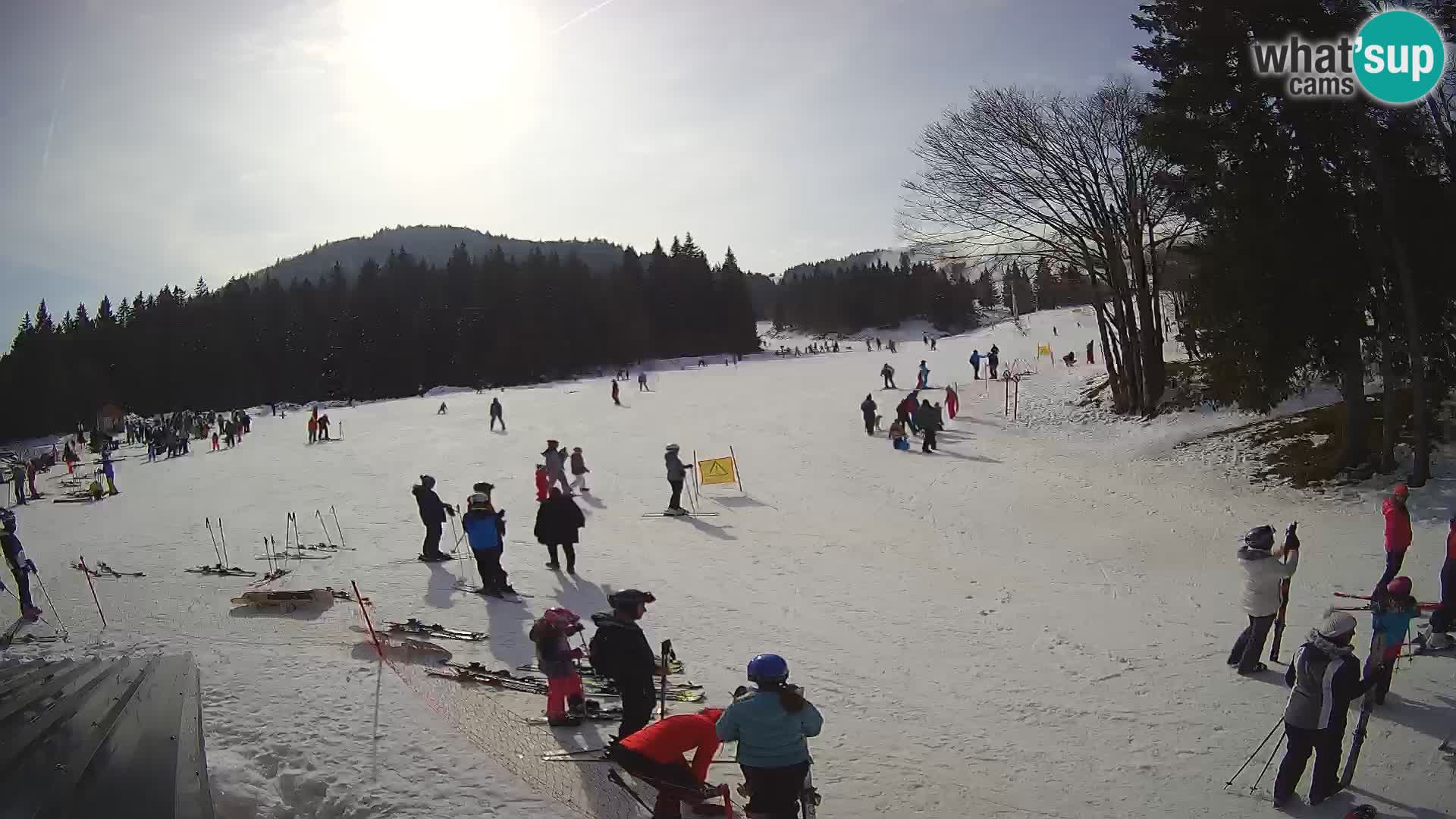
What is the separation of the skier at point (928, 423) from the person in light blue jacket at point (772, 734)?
19.3 m

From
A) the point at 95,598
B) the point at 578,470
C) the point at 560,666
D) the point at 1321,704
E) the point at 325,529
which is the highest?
A: the point at 578,470

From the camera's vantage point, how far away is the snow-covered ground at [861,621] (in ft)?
19.7

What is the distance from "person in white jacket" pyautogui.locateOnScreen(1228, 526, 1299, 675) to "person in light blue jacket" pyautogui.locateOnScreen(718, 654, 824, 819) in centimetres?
566

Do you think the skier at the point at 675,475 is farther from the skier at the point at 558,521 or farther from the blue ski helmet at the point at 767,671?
the blue ski helmet at the point at 767,671

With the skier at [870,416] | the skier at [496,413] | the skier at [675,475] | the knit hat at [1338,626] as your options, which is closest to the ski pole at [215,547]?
the skier at [675,475]

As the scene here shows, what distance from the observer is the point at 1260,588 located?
7898 mm

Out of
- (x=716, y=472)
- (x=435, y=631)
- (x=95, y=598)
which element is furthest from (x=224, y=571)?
(x=716, y=472)

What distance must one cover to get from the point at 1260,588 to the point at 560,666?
678cm

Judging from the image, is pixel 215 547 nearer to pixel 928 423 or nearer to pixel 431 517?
pixel 431 517

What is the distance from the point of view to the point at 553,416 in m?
37.0

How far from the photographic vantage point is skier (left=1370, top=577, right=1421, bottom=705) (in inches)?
264

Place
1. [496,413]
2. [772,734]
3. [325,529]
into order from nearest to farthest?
[772,734] → [325,529] → [496,413]

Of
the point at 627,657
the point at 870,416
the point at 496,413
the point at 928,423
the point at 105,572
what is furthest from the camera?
the point at 496,413

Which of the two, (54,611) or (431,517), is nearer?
(54,611)
